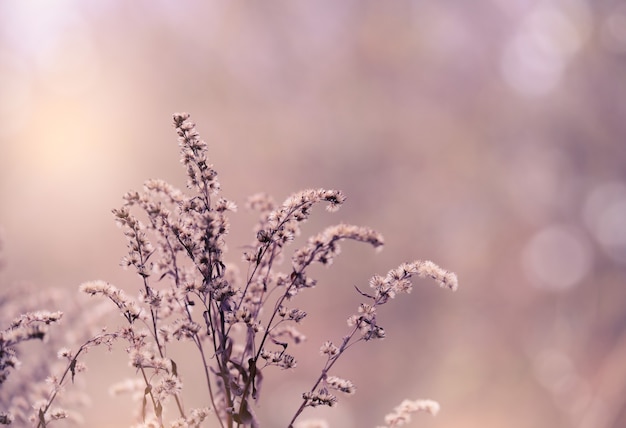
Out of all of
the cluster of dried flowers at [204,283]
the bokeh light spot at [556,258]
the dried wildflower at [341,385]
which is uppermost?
the bokeh light spot at [556,258]

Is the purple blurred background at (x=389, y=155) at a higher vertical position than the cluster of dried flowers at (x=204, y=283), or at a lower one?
higher

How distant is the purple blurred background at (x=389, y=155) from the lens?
271cm

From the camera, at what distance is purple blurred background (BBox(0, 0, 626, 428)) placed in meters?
2.71

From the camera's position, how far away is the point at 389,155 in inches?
129

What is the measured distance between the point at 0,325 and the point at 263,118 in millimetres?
2443

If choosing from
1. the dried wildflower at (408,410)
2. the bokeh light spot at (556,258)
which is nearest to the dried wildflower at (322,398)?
the dried wildflower at (408,410)

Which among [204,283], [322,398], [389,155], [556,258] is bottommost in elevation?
[322,398]

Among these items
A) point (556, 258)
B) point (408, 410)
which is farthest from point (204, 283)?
point (556, 258)

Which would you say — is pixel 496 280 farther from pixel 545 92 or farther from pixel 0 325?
pixel 0 325

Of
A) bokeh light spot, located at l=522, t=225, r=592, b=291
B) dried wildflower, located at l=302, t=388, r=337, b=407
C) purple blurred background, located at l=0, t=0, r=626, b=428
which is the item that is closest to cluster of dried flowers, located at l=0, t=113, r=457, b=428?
dried wildflower, located at l=302, t=388, r=337, b=407

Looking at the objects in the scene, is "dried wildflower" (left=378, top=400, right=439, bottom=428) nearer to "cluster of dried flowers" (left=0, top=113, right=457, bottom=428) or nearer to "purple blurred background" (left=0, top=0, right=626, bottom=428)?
"cluster of dried flowers" (left=0, top=113, right=457, bottom=428)

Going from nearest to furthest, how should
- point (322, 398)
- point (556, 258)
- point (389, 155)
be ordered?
point (322, 398)
point (556, 258)
point (389, 155)

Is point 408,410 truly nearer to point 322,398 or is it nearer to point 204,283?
point 322,398

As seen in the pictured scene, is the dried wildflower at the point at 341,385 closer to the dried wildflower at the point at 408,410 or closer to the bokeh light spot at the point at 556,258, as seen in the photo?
the dried wildflower at the point at 408,410
